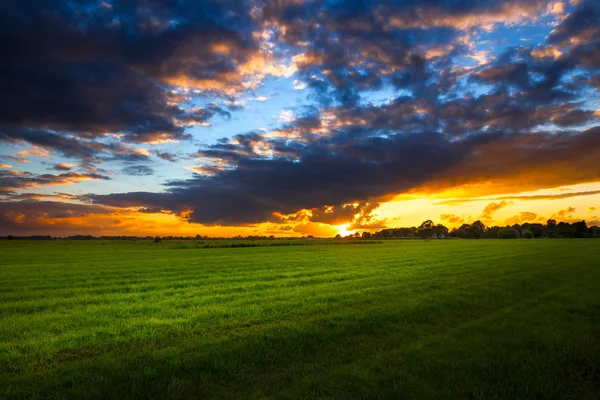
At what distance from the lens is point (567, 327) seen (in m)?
12.0

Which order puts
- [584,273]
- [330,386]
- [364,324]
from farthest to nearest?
[584,273], [364,324], [330,386]

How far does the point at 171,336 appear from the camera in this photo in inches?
425

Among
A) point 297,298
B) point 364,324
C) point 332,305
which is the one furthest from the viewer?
point 297,298

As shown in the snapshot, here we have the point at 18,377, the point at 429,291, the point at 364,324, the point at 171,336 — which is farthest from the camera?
the point at 429,291

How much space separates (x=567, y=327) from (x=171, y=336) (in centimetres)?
1259

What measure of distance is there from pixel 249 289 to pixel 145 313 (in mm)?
6532

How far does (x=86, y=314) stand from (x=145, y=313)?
218cm

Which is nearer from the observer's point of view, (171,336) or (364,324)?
(171,336)

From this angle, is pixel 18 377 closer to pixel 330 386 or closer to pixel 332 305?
pixel 330 386

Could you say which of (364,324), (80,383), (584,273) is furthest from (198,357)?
(584,273)

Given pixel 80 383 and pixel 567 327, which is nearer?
pixel 80 383

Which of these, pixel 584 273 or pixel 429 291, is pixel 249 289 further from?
pixel 584 273

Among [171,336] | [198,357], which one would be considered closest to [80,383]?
[198,357]

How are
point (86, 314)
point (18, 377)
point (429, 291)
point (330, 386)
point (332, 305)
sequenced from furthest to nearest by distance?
point (429, 291), point (332, 305), point (86, 314), point (18, 377), point (330, 386)
